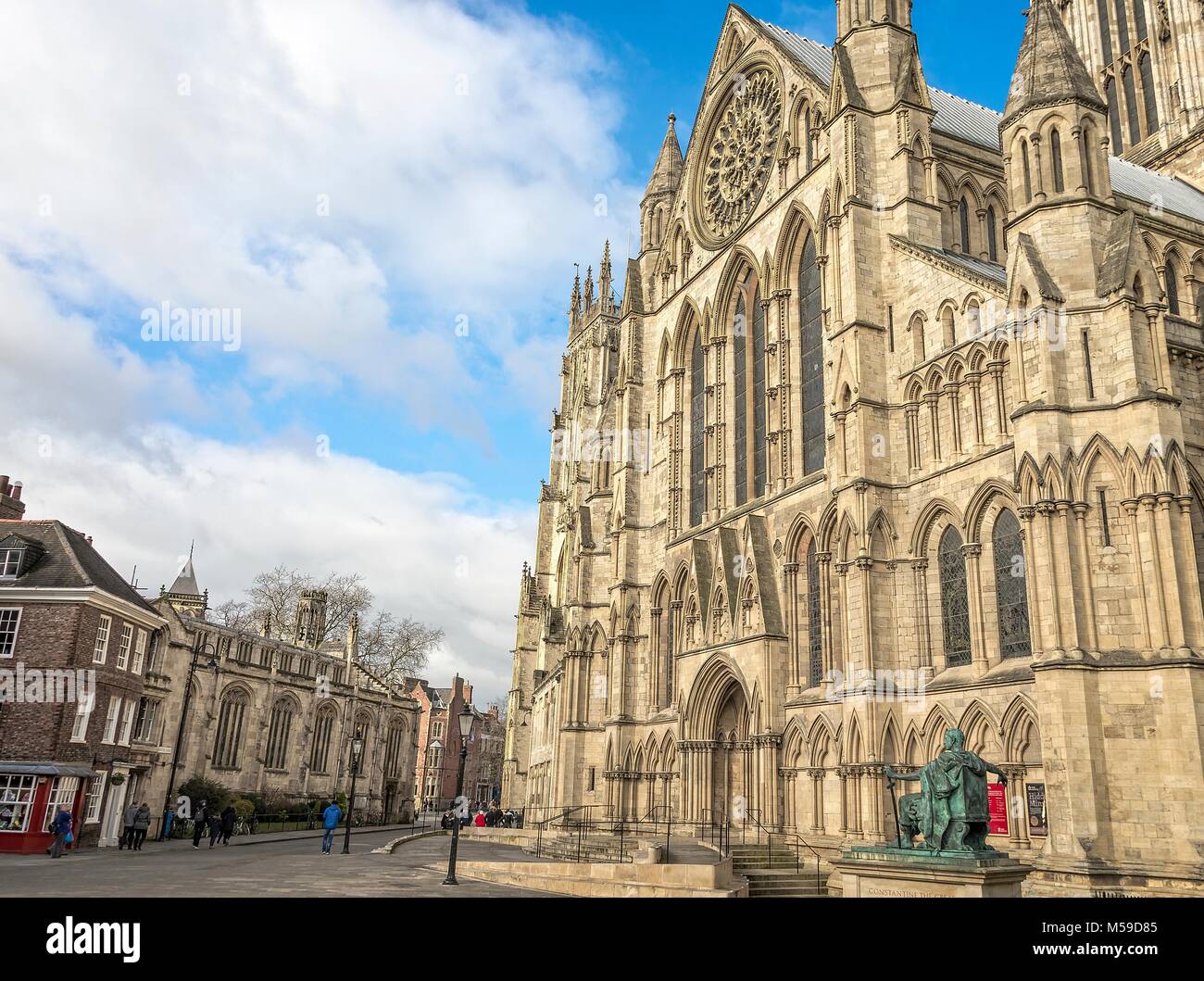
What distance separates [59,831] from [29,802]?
186 centimetres

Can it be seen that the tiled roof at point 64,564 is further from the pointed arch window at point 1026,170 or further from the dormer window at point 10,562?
the pointed arch window at point 1026,170

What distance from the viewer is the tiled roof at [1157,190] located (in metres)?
30.9

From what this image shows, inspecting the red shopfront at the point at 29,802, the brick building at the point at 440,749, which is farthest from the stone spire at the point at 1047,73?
the brick building at the point at 440,749

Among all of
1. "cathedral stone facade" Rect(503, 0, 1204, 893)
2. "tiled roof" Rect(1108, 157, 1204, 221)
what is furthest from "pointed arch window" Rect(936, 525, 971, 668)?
"tiled roof" Rect(1108, 157, 1204, 221)

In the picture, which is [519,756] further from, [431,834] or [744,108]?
[744,108]

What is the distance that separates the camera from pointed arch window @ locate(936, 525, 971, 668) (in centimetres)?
2083

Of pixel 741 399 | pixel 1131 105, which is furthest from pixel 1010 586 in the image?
pixel 1131 105

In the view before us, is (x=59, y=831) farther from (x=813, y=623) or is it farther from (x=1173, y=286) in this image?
(x=1173, y=286)

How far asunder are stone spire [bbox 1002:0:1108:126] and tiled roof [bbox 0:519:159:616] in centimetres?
2813

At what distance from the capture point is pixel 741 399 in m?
31.4

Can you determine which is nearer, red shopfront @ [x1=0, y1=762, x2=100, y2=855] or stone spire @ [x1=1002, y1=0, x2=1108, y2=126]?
stone spire @ [x1=1002, y1=0, x2=1108, y2=126]

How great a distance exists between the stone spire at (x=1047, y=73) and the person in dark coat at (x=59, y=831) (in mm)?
28966

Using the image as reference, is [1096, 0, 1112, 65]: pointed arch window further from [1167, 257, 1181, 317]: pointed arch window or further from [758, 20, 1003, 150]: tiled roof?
[1167, 257, 1181, 317]: pointed arch window
